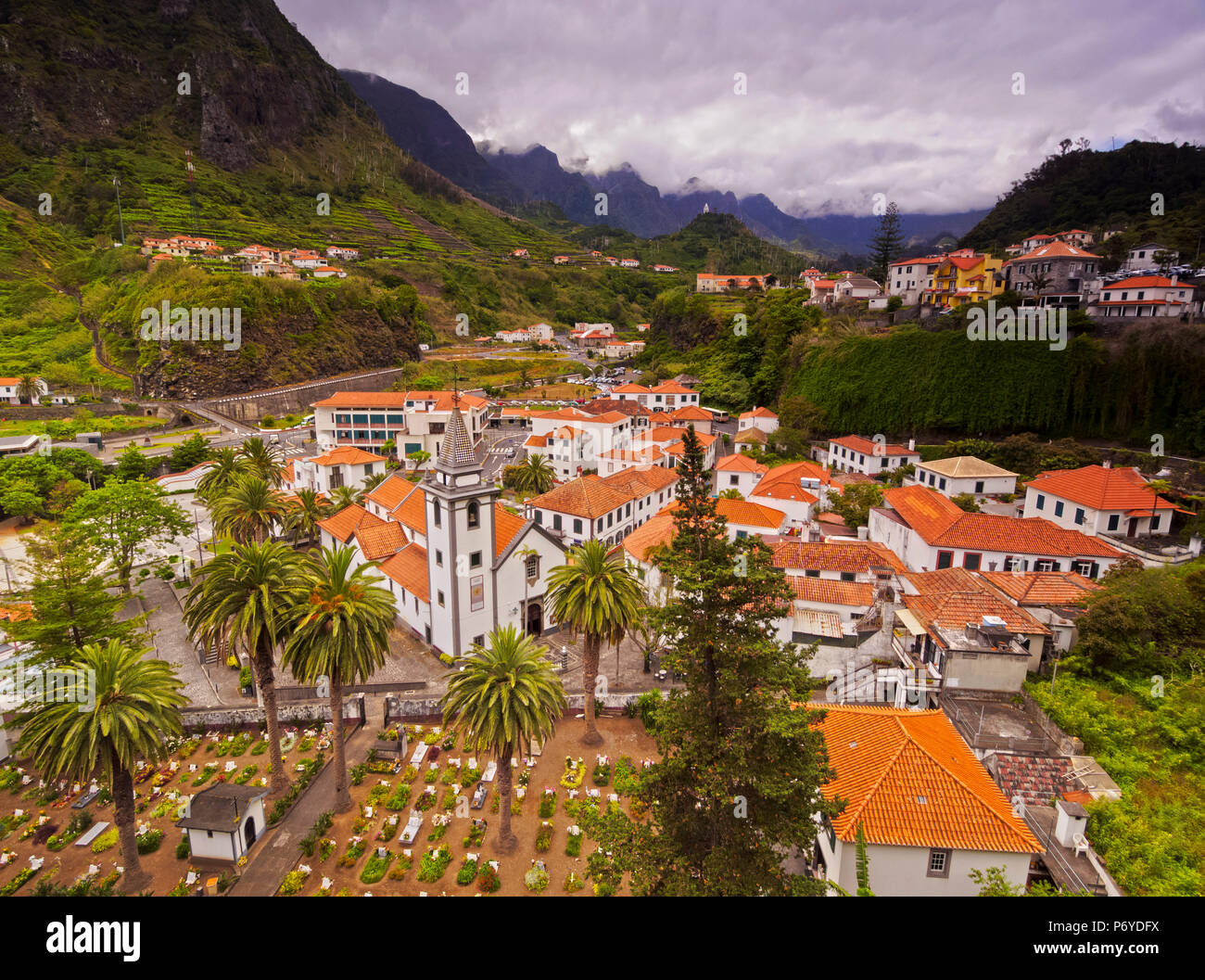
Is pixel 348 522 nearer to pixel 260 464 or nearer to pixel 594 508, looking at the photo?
pixel 260 464

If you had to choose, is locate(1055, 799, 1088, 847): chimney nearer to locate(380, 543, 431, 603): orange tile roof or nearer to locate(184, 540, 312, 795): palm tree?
locate(184, 540, 312, 795): palm tree

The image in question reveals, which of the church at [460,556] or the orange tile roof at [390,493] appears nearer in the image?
the church at [460,556]

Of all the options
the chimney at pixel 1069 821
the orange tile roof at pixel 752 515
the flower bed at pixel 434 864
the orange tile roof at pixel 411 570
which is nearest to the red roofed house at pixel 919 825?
the chimney at pixel 1069 821

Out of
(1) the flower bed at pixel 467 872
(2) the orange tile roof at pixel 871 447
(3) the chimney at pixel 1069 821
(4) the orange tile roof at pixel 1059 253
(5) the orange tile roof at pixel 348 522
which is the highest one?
(4) the orange tile roof at pixel 1059 253

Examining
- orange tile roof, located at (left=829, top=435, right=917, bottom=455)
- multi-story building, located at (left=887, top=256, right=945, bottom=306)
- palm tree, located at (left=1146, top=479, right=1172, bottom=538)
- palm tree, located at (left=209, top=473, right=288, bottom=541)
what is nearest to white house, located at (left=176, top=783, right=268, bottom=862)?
palm tree, located at (left=209, top=473, right=288, bottom=541)

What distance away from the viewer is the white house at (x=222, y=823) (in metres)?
18.0

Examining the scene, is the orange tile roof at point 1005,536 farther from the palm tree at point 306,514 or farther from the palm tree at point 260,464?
the palm tree at point 260,464

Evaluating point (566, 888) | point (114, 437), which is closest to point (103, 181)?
point (114, 437)

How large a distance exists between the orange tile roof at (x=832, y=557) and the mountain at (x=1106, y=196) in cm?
7084

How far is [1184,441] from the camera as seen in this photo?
1849 inches

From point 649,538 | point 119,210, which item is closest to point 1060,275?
point 649,538

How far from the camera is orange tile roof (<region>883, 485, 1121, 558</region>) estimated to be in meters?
31.2

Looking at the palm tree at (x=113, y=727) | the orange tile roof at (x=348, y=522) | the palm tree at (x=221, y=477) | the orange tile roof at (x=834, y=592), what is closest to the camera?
the palm tree at (x=113, y=727)
